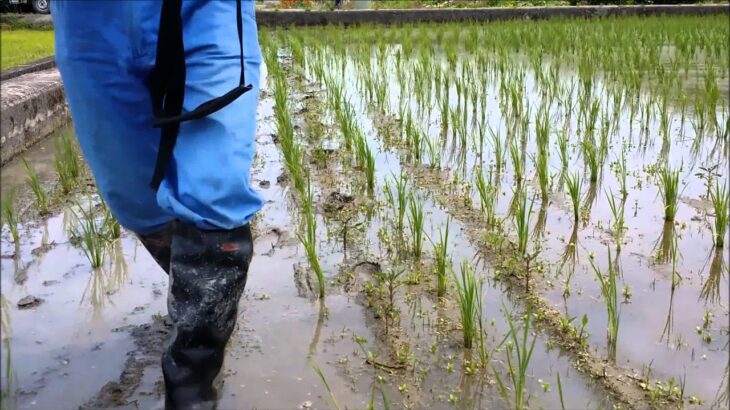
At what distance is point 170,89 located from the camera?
121 centimetres

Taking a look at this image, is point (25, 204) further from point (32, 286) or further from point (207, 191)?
point (207, 191)

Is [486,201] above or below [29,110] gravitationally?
below

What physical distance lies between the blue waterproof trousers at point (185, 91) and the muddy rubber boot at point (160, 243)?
7.2 inches

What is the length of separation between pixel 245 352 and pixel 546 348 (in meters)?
0.64

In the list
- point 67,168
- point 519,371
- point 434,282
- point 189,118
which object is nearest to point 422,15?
point 67,168

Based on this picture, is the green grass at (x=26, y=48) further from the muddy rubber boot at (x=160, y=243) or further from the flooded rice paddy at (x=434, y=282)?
the muddy rubber boot at (x=160, y=243)

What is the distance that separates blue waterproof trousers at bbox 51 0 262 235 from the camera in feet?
3.84

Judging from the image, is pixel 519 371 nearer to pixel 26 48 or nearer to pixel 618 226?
pixel 618 226

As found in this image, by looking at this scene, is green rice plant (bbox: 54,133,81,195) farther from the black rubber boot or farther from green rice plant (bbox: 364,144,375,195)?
the black rubber boot

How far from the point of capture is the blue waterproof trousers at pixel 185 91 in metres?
1.17

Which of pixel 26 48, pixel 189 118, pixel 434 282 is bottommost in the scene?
pixel 434 282

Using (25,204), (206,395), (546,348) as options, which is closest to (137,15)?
(206,395)

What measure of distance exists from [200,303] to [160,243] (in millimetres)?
330

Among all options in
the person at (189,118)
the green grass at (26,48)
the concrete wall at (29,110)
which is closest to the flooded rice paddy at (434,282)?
the concrete wall at (29,110)
